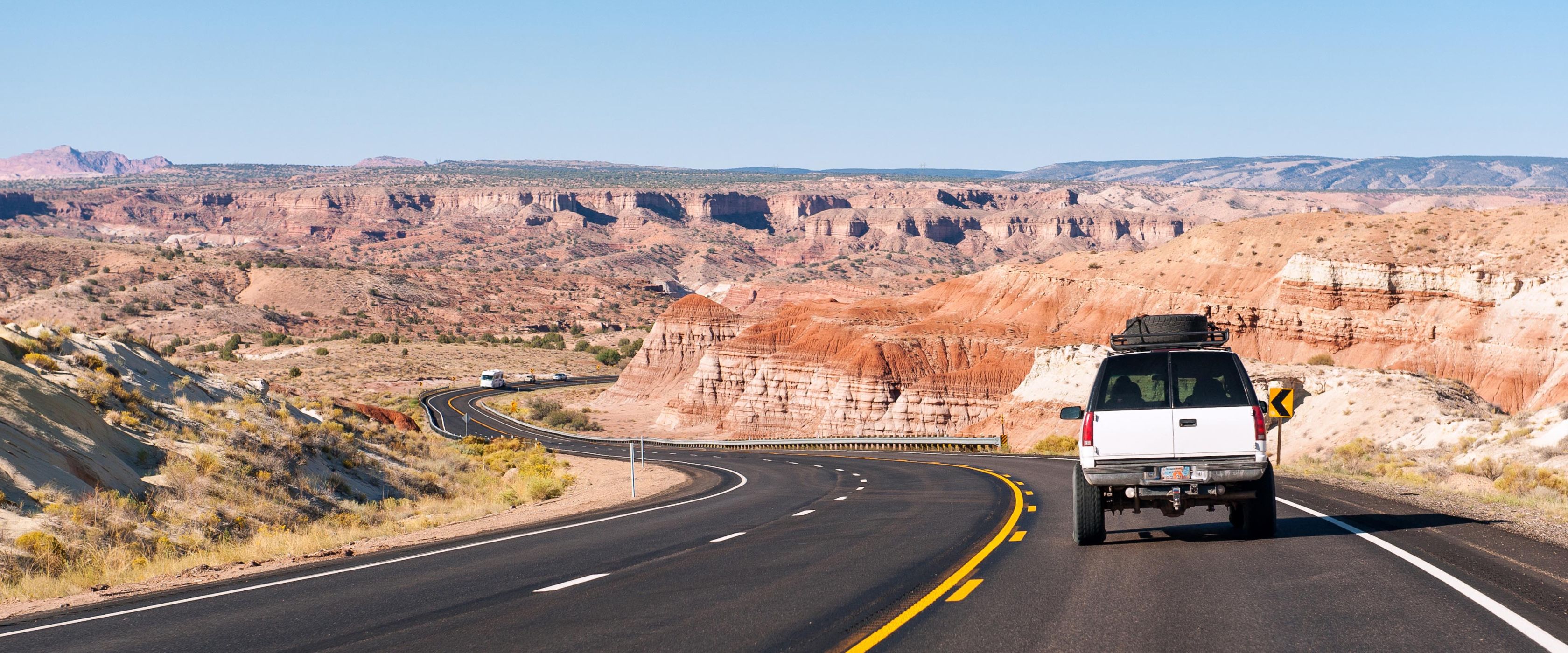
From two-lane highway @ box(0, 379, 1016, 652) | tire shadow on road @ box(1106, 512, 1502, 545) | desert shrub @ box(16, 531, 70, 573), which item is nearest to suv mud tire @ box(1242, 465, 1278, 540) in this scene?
tire shadow on road @ box(1106, 512, 1502, 545)

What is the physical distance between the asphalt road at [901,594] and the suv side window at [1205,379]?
1.47m

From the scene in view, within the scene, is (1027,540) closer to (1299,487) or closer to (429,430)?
(1299,487)

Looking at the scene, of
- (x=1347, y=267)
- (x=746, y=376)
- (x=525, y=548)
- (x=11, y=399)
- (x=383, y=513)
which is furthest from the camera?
(x=746, y=376)

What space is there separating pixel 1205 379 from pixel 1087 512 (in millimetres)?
1762

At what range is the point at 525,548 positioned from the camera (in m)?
14.6

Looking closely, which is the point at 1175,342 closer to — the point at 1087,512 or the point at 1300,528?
the point at 1087,512

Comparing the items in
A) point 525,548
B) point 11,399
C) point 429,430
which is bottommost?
point 429,430

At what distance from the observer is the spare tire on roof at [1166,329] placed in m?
12.7

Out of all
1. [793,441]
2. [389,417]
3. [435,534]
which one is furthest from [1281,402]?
[793,441]

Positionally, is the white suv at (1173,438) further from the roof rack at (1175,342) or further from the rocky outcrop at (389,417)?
the rocky outcrop at (389,417)

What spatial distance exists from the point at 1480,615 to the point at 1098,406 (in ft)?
14.1

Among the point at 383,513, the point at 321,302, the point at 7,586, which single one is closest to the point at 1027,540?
the point at 7,586

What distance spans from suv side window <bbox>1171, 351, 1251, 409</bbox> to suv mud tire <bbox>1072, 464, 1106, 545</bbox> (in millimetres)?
1194

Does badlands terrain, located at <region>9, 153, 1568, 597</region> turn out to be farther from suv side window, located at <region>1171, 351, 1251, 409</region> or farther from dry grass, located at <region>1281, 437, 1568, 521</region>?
suv side window, located at <region>1171, 351, 1251, 409</region>
